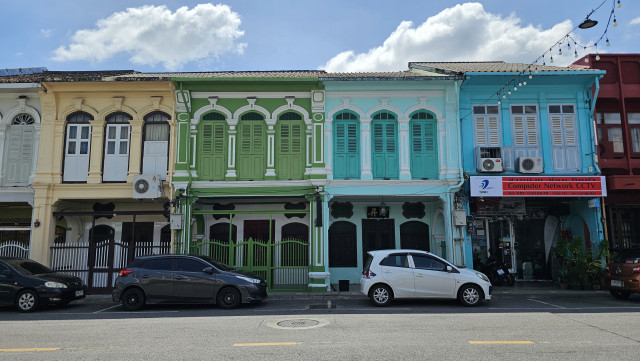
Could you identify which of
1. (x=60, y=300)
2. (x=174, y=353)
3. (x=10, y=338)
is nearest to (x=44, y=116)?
(x=60, y=300)

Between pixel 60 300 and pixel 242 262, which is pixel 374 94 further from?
pixel 60 300

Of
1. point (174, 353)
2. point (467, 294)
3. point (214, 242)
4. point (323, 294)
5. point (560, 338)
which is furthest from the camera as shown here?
point (214, 242)

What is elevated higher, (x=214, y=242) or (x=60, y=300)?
(x=214, y=242)

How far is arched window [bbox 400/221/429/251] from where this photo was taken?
17.2 meters

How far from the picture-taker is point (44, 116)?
52.0ft

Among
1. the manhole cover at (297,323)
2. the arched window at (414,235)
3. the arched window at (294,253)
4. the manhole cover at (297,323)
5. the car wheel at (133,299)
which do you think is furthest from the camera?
the arched window at (414,235)

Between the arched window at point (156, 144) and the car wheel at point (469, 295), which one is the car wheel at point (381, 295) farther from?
the arched window at point (156, 144)

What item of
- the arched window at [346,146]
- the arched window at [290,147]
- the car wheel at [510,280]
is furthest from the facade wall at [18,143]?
the car wheel at [510,280]

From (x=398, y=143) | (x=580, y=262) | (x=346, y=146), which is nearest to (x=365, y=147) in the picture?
(x=346, y=146)

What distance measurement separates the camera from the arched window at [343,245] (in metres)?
17.1

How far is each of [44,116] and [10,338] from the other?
10.3 m

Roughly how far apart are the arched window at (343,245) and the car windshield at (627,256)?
338 inches

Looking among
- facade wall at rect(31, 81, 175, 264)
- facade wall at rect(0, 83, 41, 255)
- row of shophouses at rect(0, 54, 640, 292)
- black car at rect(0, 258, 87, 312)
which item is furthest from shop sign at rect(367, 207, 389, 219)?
facade wall at rect(0, 83, 41, 255)

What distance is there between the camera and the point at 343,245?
17.2 m
